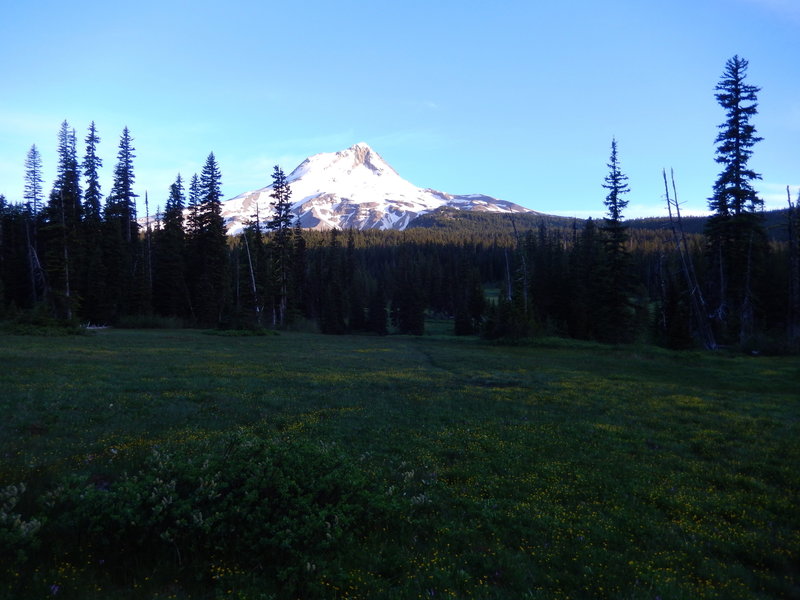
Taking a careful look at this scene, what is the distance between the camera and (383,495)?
285 inches

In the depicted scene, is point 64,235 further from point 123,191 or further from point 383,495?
point 383,495

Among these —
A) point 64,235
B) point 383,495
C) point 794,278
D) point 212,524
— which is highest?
point 64,235

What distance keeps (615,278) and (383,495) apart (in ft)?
163

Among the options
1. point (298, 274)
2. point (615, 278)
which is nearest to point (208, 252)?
point (298, 274)

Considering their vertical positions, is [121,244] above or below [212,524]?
above

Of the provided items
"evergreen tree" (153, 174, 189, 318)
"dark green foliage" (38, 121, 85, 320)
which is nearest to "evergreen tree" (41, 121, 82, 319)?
"dark green foliage" (38, 121, 85, 320)

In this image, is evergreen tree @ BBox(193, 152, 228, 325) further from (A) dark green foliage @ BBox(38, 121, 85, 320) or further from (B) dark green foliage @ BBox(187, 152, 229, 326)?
(A) dark green foliage @ BBox(38, 121, 85, 320)

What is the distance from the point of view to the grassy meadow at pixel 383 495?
18.2 feet

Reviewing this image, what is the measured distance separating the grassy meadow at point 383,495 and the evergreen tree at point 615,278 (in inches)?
1324


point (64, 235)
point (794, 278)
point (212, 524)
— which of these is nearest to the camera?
point (212, 524)

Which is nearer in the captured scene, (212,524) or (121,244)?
(212,524)

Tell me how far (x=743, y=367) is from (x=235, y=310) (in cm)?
4371

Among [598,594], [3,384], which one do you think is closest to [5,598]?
[598,594]

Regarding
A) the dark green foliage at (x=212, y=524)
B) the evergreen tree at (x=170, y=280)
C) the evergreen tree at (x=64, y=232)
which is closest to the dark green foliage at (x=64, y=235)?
the evergreen tree at (x=64, y=232)
